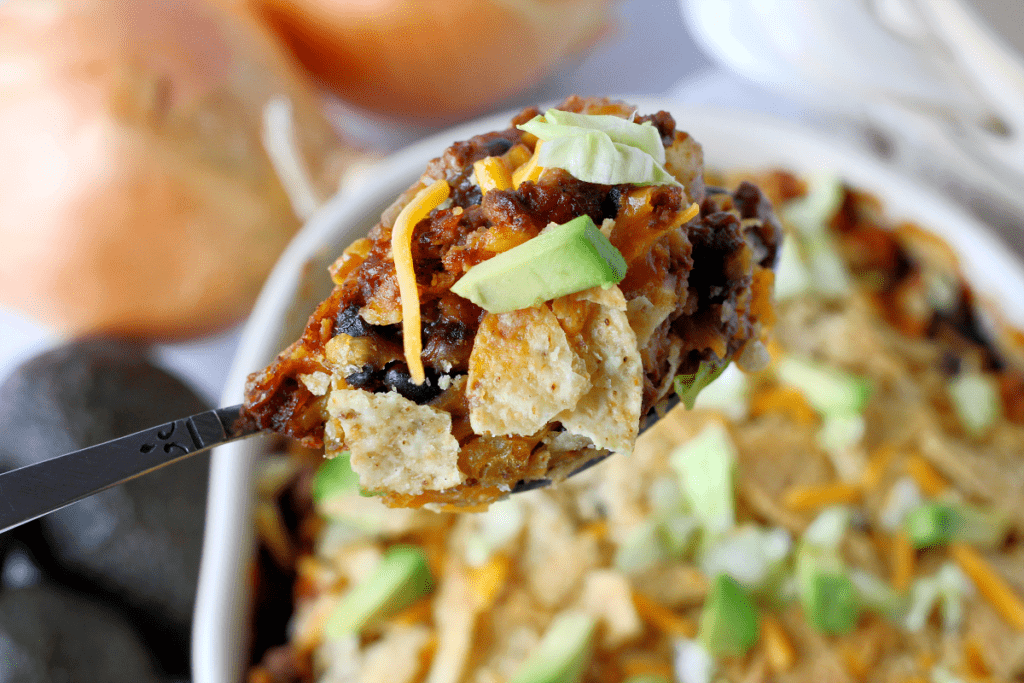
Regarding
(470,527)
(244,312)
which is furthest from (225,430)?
(244,312)

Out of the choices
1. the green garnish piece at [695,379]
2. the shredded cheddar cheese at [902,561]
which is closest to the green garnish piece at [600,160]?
the green garnish piece at [695,379]

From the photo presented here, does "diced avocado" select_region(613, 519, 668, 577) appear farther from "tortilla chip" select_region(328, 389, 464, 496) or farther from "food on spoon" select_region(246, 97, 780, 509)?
"tortilla chip" select_region(328, 389, 464, 496)

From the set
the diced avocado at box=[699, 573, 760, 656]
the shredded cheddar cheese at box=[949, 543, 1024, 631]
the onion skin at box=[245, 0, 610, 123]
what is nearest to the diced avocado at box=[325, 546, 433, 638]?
the diced avocado at box=[699, 573, 760, 656]

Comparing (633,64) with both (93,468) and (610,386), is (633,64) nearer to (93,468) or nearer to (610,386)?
(610,386)

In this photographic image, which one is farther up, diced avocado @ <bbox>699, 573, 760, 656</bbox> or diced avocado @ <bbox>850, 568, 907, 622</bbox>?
diced avocado @ <bbox>699, 573, 760, 656</bbox>

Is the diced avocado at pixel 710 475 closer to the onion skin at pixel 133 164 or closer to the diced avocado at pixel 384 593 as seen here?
the diced avocado at pixel 384 593

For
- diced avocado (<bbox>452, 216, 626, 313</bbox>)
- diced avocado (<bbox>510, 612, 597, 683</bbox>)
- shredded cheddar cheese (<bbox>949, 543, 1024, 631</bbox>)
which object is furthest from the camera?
shredded cheddar cheese (<bbox>949, 543, 1024, 631</bbox>)
